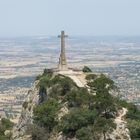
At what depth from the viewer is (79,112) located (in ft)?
143

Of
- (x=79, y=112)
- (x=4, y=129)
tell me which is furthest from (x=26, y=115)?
(x=79, y=112)

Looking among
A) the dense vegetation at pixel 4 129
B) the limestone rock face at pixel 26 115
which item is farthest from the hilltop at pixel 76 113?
the dense vegetation at pixel 4 129

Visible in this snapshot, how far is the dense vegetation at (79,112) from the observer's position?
4103 centimetres

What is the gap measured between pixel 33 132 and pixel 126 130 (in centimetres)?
790

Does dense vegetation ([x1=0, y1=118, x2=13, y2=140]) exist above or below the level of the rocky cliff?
below

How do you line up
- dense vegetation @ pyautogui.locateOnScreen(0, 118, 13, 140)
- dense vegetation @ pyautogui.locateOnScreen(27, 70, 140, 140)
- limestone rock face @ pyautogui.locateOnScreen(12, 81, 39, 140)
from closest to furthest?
dense vegetation @ pyautogui.locateOnScreen(27, 70, 140, 140) → limestone rock face @ pyautogui.locateOnScreen(12, 81, 39, 140) → dense vegetation @ pyautogui.locateOnScreen(0, 118, 13, 140)

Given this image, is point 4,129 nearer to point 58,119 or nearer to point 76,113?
point 58,119

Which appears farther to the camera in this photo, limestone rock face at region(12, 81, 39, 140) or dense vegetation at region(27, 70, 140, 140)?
limestone rock face at region(12, 81, 39, 140)

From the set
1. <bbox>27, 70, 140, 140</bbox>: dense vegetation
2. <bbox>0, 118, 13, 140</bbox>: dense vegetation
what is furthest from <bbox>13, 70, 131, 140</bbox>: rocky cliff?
<bbox>0, 118, 13, 140</bbox>: dense vegetation

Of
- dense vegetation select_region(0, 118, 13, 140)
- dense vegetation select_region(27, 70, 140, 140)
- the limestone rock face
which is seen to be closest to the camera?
dense vegetation select_region(27, 70, 140, 140)

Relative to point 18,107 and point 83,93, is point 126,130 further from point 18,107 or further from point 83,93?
point 18,107

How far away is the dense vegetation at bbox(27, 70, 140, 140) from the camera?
41031 millimetres

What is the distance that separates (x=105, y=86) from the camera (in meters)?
53.0

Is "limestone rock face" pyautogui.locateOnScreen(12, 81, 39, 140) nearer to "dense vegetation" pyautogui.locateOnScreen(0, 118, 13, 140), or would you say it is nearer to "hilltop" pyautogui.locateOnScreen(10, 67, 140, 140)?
"hilltop" pyautogui.locateOnScreen(10, 67, 140, 140)
